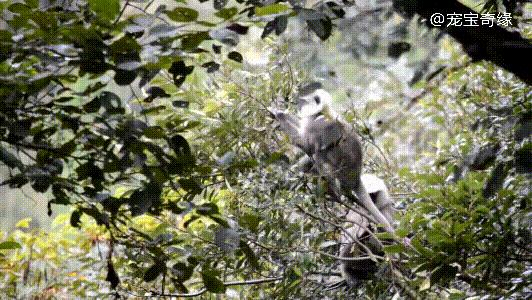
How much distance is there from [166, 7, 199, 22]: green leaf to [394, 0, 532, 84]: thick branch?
386mm

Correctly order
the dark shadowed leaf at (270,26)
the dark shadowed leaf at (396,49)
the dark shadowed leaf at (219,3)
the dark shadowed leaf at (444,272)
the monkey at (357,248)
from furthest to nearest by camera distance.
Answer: the monkey at (357,248) → the dark shadowed leaf at (444,272) → the dark shadowed leaf at (219,3) → the dark shadowed leaf at (270,26) → the dark shadowed leaf at (396,49)

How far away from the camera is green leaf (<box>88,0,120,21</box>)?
3.97 ft

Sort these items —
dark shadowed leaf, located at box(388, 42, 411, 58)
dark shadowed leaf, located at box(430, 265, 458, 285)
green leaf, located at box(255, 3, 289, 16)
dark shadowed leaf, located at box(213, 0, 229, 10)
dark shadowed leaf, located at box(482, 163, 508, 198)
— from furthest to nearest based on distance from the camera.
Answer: dark shadowed leaf, located at box(430, 265, 458, 285) < dark shadowed leaf, located at box(213, 0, 229, 10) < dark shadowed leaf, located at box(482, 163, 508, 198) < green leaf, located at box(255, 3, 289, 16) < dark shadowed leaf, located at box(388, 42, 411, 58)

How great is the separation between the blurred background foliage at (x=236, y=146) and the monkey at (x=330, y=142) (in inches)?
4.7

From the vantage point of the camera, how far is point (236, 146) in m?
2.55

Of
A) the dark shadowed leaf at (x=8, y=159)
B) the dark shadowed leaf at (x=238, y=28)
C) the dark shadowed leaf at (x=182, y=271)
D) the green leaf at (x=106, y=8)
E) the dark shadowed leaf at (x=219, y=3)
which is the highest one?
the green leaf at (x=106, y=8)

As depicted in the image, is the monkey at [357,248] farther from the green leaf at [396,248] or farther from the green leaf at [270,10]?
the green leaf at [270,10]

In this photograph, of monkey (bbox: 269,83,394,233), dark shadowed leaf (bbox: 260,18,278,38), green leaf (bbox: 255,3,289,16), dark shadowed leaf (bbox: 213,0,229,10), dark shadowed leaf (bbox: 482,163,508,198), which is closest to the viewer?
green leaf (bbox: 255,3,289,16)

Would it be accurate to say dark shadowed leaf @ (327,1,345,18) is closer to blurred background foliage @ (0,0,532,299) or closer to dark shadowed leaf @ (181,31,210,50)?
blurred background foliage @ (0,0,532,299)

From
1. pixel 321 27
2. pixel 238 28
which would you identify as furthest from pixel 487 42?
pixel 238 28

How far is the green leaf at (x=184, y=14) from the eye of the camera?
50.4 inches

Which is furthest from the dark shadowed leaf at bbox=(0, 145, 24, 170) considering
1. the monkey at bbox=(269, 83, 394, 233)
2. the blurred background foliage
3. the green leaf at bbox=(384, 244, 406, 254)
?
the monkey at bbox=(269, 83, 394, 233)

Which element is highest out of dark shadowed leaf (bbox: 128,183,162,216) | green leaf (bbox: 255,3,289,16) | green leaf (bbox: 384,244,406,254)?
green leaf (bbox: 255,3,289,16)

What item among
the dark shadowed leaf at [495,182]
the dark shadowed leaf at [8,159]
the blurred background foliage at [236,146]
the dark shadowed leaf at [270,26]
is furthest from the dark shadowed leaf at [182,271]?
the dark shadowed leaf at [495,182]
